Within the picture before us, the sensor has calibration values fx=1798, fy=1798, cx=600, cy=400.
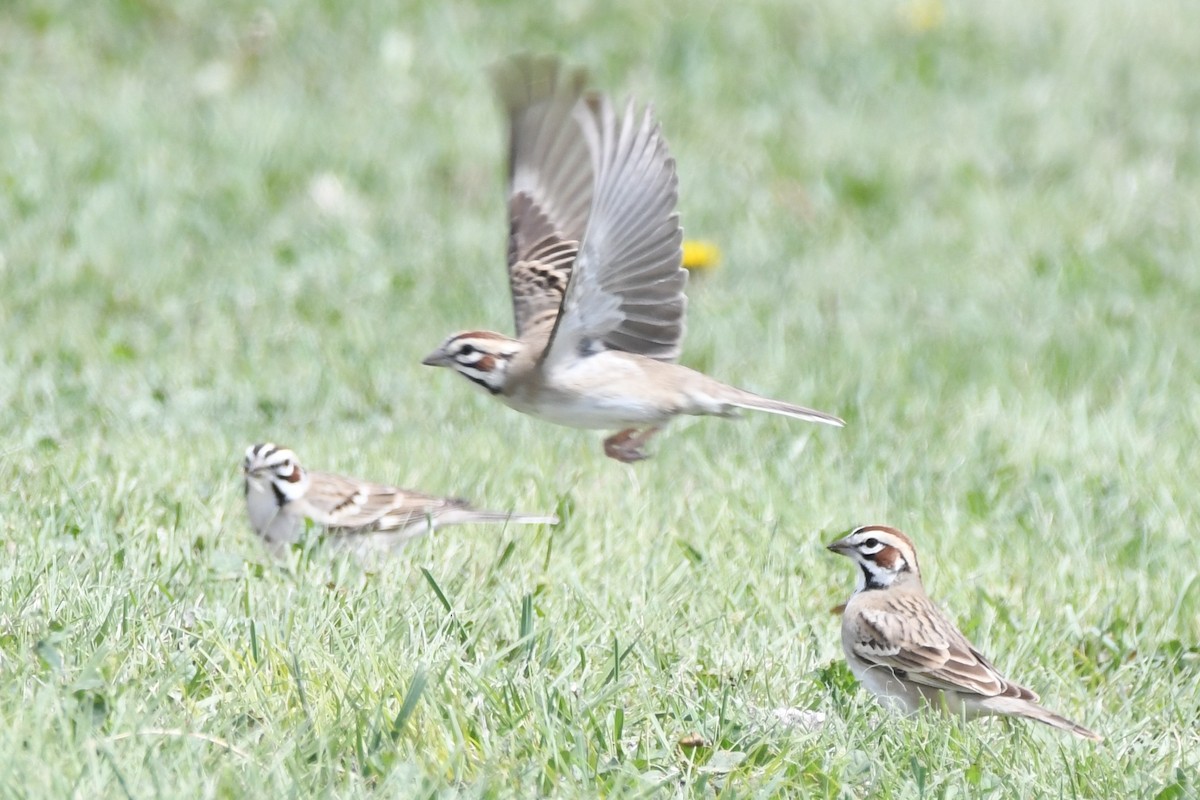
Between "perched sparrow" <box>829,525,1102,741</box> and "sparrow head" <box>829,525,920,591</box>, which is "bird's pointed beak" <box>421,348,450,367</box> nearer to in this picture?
"sparrow head" <box>829,525,920,591</box>

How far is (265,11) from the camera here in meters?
12.3

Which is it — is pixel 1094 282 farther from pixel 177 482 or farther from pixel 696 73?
pixel 177 482

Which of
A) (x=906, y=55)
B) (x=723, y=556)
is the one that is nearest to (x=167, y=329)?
(x=723, y=556)

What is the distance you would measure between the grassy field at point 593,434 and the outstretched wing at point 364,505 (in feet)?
0.53

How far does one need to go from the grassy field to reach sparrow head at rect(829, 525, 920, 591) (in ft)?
0.78

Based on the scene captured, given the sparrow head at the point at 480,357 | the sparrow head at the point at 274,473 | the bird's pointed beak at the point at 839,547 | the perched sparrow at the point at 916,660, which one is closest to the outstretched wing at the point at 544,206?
the sparrow head at the point at 480,357

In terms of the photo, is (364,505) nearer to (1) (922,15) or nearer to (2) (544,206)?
(2) (544,206)

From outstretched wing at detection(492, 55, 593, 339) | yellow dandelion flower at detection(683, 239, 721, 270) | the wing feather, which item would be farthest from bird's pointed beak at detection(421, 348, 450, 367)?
yellow dandelion flower at detection(683, 239, 721, 270)

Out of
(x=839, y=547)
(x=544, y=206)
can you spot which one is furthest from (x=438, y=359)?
(x=839, y=547)

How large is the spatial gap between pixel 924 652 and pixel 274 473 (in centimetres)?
228

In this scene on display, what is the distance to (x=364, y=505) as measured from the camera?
610 cm

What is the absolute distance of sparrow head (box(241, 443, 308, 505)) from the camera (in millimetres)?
5957

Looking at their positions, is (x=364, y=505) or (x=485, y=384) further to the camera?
(x=364, y=505)

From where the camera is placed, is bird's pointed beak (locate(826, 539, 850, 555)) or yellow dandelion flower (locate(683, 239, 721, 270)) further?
yellow dandelion flower (locate(683, 239, 721, 270))
